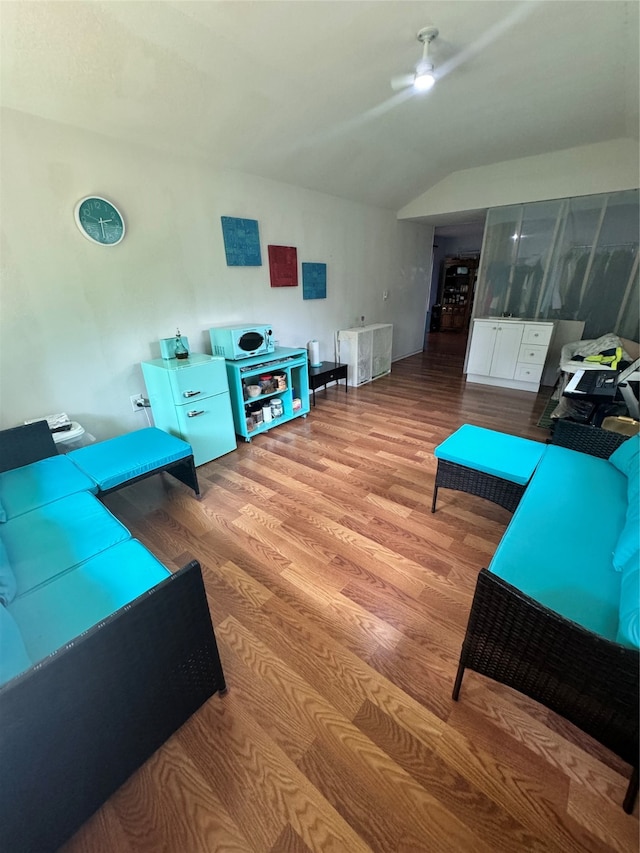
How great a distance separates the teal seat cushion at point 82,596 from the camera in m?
1.05

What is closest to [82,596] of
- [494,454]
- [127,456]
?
[127,456]

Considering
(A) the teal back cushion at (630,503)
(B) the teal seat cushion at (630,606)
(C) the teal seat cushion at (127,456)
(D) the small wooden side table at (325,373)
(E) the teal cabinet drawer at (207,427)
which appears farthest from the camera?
(D) the small wooden side table at (325,373)

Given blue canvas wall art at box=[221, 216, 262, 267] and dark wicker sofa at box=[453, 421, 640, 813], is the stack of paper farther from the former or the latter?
dark wicker sofa at box=[453, 421, 640, 813]

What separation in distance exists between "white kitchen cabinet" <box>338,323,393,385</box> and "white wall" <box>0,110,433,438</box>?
3.40ft

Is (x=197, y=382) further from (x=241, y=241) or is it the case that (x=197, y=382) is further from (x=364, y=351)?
(x=364, y=351)

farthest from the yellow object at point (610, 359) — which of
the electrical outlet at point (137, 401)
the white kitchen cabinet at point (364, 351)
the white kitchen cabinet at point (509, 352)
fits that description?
the electrical outlet at point (137, 401)

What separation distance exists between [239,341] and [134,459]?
1.40 m

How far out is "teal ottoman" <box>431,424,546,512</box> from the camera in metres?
1.83

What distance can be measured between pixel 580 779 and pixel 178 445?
2.39 meters

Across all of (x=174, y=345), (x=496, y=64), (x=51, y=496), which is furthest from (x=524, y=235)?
(x=51, y=496)

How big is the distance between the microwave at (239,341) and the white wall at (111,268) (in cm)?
23

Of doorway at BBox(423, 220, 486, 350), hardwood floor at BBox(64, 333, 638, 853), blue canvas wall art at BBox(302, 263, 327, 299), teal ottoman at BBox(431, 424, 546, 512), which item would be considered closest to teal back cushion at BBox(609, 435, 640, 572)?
hardwood floor at BBox(64, 333, 638, 853)

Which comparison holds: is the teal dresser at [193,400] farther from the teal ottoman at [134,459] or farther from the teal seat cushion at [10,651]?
the teal seat cushion at [10,651]

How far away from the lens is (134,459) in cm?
209
